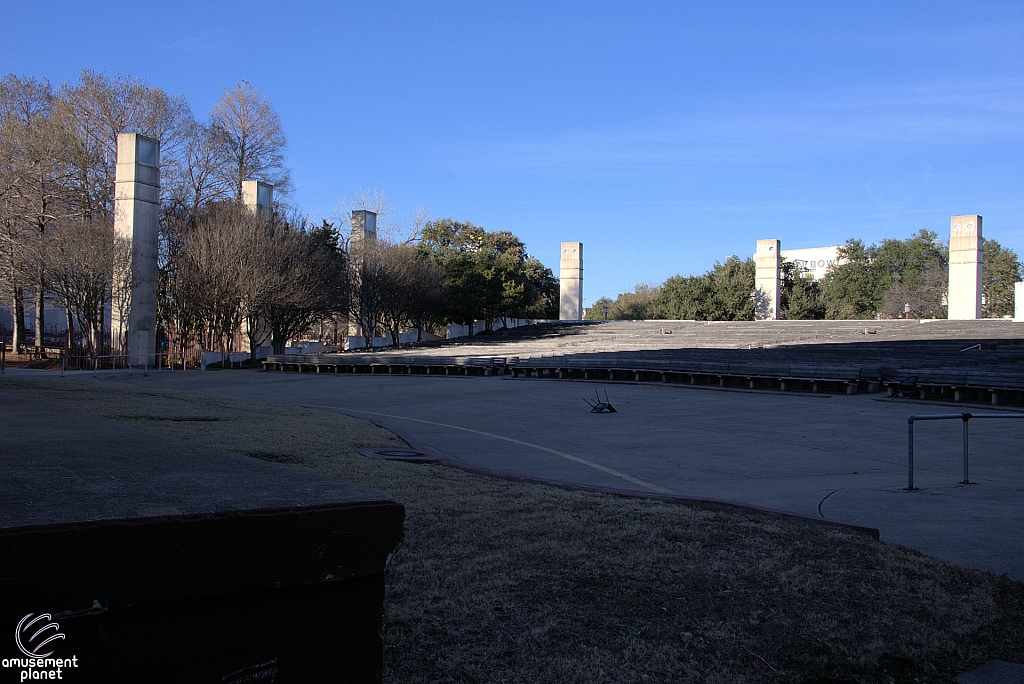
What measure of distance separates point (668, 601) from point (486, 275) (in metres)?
57.9

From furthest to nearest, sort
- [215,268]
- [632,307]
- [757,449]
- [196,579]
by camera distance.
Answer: [632,307] < [215,268] < [757,449] < [196,579]

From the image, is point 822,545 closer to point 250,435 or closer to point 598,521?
→ point 598,521

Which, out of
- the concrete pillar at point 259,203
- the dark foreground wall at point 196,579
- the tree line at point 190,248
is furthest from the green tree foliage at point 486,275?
the dark foreground wall at point 196,579

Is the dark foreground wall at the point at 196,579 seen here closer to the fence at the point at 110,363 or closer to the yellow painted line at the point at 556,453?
the yellow painted line at the point at 556,453

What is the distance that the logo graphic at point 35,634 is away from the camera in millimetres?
1703

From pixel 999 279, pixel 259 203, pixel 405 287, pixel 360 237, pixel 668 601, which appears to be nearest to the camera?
pixel 668 601

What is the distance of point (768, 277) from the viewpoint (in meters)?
55.7

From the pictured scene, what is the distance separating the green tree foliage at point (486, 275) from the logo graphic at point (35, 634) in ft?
195

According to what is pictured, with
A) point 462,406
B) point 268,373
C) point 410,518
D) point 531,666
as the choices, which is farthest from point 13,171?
point 531,666

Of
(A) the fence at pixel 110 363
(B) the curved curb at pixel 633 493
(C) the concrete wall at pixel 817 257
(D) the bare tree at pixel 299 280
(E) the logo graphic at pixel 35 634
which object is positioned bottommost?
(B) the curved curb at pixel 633 493

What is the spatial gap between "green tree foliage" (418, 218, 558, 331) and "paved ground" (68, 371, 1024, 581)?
33.5 meters

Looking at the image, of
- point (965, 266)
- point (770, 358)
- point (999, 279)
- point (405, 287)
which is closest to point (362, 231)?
point (405, 287)

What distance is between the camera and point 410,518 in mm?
6695

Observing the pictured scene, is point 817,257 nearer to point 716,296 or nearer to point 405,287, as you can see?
point 716,296
